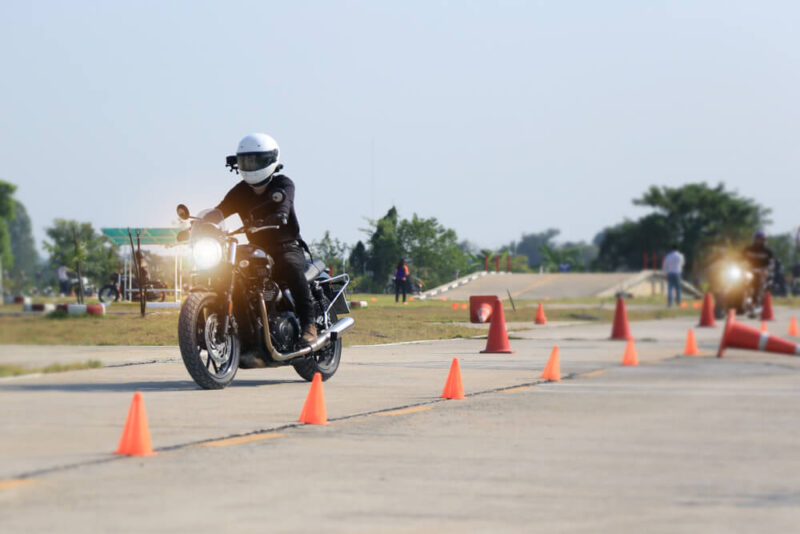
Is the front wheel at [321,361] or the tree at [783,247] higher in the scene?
the tree at [783,247]

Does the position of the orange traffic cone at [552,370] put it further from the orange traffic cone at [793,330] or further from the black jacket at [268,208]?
the orange traffic cone at [793,330]

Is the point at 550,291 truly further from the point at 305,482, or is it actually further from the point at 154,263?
the point at 305,482

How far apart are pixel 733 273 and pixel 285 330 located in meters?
23.8

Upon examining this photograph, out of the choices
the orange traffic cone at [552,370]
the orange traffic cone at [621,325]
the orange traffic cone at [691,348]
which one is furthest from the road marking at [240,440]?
the orange traffic cone at [621,325]

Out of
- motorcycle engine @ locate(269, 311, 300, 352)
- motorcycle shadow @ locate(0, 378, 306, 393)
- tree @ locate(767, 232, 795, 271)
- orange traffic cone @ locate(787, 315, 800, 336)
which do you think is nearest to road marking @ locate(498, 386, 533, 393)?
motorcycle engine @ locate(269, 311, 300, 352)

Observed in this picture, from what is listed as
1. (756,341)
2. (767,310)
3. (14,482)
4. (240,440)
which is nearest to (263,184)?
(240,440)

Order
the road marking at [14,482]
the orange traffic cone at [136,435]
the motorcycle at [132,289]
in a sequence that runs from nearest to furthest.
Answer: the road marking at [14,482], the orange traffic cone at [136,435], the motorcycle at [132,289]

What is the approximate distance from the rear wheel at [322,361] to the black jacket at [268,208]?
1.15 m

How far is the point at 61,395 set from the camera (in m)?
11.5

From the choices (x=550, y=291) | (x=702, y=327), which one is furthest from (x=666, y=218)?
(x=702, y=327)

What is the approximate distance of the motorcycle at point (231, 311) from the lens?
39.2 ft

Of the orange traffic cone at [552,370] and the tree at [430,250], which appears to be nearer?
the orange traffic cone at [552,370]

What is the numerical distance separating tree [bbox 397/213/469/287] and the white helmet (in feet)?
38.5

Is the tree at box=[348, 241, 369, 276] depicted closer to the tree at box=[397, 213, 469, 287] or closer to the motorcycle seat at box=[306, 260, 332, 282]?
the tree at box=[397, 213, 469, 287]
